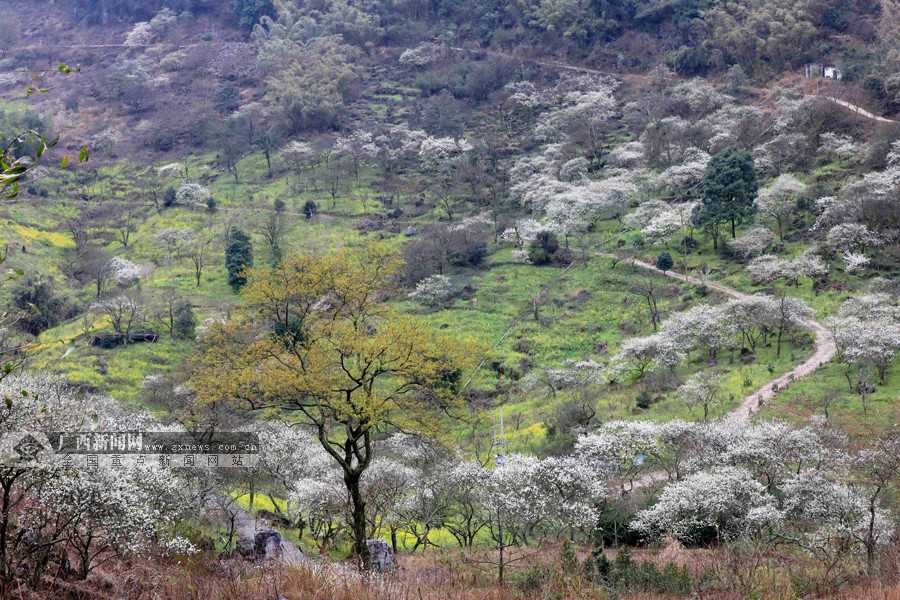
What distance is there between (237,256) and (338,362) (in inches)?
1523

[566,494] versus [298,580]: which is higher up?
[298,580]

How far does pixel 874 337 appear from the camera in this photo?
2688cm

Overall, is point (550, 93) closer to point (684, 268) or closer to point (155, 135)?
point (684, 268)

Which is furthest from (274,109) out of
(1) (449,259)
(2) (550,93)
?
(1) (449,259)

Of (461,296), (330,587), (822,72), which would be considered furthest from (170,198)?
(330,587)

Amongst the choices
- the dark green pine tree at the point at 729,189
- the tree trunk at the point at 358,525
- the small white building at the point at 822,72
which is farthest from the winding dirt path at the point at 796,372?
the small white building at the point at 822,72

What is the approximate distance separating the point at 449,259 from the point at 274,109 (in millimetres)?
43618

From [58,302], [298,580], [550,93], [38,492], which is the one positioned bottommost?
[58,302]

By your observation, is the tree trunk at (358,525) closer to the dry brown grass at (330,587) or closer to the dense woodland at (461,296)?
the dense woodland at (461,296)

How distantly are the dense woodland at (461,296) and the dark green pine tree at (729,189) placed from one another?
8.0 inches

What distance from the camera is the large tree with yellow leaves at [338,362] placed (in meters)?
14.7

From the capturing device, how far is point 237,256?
5162cm

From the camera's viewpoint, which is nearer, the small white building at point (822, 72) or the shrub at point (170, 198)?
the small white building at point (822, 72)

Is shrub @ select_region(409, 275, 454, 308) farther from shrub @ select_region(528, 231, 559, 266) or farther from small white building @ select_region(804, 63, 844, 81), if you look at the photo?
small white building @ select_region(804, 63, 844, 81)
